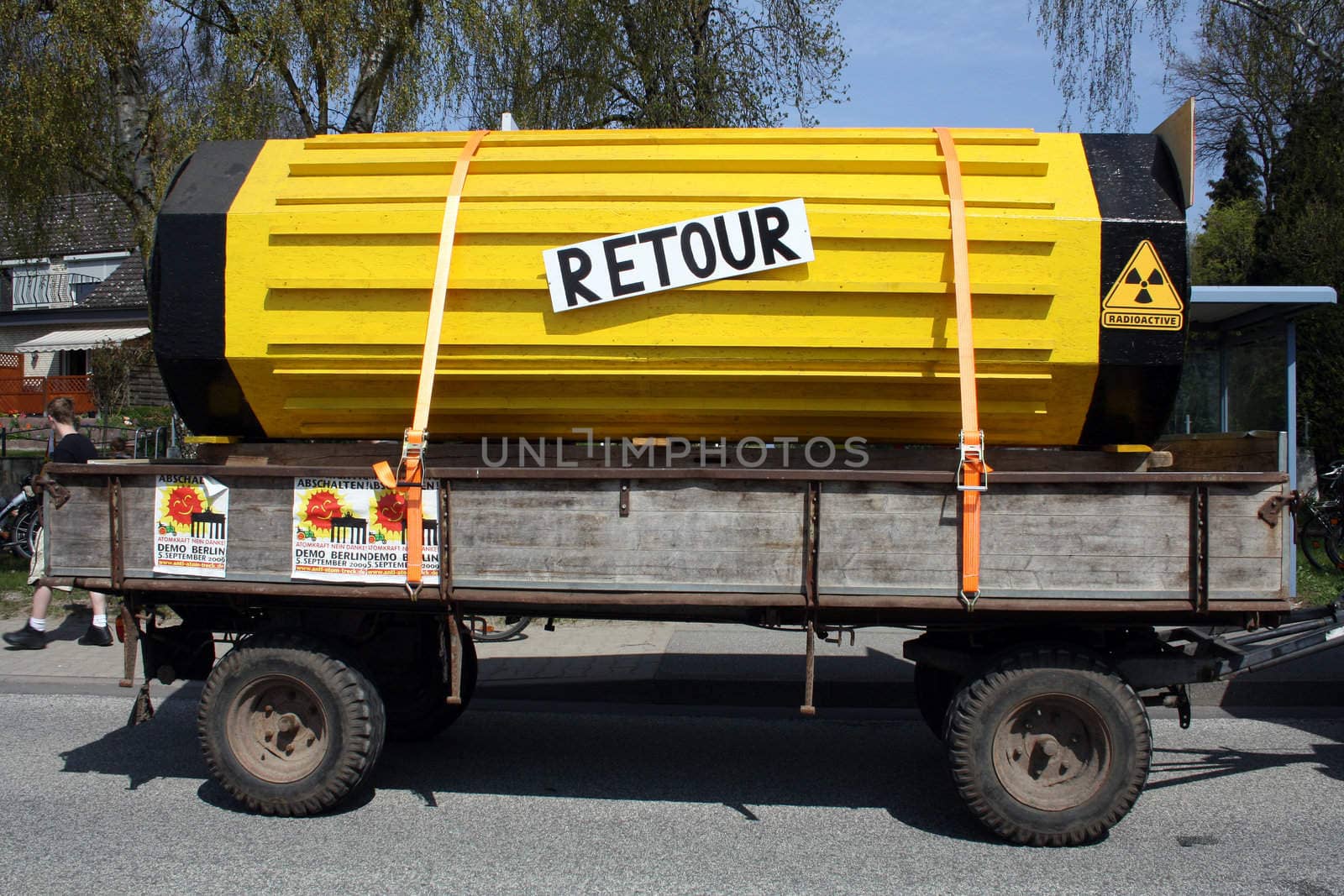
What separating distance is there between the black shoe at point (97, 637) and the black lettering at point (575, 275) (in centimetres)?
551

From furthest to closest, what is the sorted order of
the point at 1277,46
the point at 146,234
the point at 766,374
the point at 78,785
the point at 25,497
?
the point at 1277,46, the point at 25,497, the point at 146,234, the point at 78,785, the point at 766,374

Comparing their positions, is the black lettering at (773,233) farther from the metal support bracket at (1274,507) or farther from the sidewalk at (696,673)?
the sidewalk at (696,673)

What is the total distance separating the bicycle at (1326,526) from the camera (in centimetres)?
1016

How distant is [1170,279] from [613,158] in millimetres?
2449

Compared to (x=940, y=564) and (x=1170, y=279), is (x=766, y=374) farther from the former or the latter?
(x=1170, y=279)

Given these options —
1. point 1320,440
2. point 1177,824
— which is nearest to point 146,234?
point 1177,824

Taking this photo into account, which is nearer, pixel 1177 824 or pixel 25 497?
pixel 1177 824

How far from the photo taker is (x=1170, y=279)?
13.8 ft

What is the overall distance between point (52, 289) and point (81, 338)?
23.9ft

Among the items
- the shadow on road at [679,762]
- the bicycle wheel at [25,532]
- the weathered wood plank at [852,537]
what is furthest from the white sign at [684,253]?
the bicycle wheel at [25,532]

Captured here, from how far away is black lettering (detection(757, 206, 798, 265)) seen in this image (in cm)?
425

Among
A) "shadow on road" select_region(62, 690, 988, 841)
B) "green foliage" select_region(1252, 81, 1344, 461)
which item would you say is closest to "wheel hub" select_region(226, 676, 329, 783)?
"shadow on road" select_region(62, 690, 988, 841)

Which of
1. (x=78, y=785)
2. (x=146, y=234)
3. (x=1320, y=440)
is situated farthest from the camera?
(x=1320, y=440)

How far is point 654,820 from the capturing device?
14.7 ft
